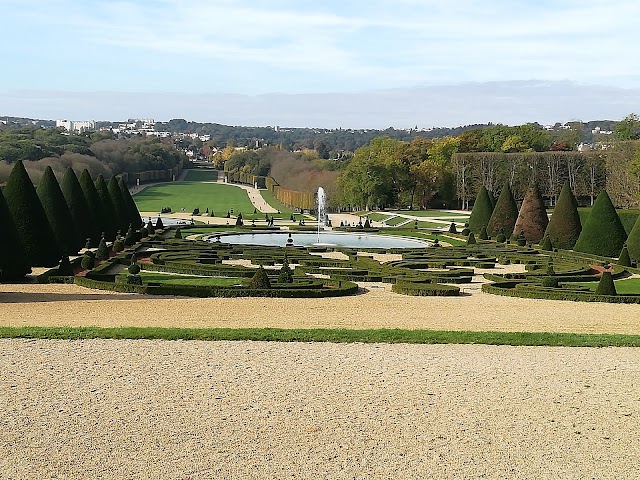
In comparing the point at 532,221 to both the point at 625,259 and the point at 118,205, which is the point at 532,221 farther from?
the point at 118,205

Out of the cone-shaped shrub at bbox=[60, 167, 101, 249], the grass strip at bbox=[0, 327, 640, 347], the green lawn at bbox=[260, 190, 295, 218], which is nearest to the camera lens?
the grass strip at bbox=[0, 327, 640, 347]

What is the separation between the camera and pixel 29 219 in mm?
28703

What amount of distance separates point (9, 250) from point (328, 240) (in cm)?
2310

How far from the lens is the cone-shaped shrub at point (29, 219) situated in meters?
28.6

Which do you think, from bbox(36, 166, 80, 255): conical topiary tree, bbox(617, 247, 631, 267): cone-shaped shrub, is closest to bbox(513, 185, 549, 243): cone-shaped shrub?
bbox(617, 247, 631, 267): cone-shaped shrub

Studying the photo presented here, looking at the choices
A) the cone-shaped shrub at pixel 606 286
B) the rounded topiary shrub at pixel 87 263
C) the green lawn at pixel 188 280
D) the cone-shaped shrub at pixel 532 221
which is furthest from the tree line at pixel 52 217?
the cone-shaped shrub at pixel 532 221

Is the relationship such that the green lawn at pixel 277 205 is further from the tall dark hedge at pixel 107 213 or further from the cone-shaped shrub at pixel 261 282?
the cone-shaped shrub at pixel 261 282

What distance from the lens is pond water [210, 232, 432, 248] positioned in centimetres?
4369

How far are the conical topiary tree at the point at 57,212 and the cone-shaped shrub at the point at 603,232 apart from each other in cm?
2062

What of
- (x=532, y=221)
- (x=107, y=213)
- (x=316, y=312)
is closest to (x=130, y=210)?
(x=107, y=213)

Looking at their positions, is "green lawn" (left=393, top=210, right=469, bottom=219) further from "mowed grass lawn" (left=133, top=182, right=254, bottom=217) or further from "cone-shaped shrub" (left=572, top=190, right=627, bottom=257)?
"cone-shaped shrub" (left=572, top=190, right=627, bottom=257)

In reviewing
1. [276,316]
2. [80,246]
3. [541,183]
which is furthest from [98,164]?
[276,316]

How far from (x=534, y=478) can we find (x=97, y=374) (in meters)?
6.07

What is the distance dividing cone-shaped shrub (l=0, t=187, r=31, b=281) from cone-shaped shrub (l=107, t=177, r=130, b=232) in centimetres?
1739
